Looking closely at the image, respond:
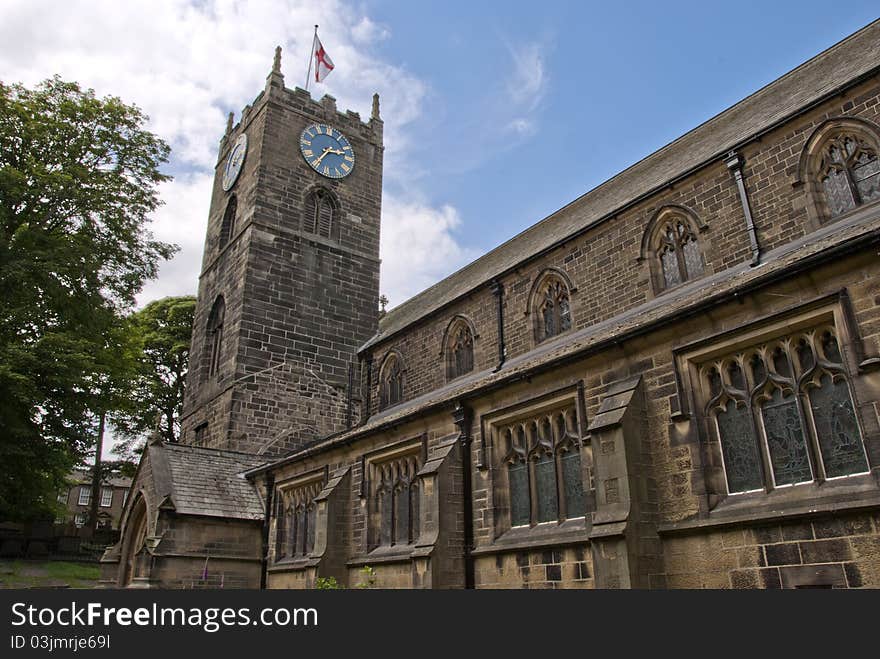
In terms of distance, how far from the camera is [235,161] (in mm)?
29422

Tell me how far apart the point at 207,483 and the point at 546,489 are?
38.9ft

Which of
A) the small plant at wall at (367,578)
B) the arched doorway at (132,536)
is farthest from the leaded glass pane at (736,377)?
the arched doorway at (132,536)

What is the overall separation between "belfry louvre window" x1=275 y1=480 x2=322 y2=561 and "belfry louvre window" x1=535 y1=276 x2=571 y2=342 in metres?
6.75

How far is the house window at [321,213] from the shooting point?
2780cm

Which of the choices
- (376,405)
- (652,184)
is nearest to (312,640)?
(652,184)

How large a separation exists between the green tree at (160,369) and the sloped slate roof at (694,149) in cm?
1903

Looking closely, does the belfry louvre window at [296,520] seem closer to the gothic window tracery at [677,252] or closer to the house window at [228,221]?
the gothic window tracery at [677,252]

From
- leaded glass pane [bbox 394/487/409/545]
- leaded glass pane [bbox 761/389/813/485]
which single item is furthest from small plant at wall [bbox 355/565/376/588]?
leaded glass pane [bbox 761/389/813/485]

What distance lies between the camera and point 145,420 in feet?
114

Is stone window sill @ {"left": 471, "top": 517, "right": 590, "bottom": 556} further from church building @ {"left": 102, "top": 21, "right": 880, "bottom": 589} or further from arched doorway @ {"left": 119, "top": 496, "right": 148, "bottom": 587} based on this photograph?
arched doorway @ {"left": 119, "top": 496, "right": 148, "bottom": 587}

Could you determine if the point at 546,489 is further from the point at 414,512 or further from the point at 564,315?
the point at 564,315

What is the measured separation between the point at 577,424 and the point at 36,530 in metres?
25.9

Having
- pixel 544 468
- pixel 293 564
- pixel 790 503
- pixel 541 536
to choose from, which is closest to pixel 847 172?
pixel 790 503

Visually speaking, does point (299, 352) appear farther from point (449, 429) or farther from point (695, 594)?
point (695, 594)
